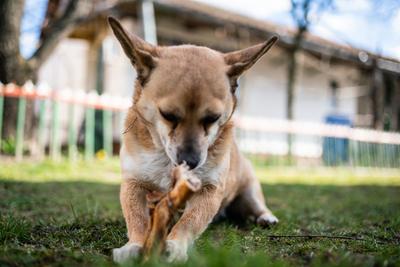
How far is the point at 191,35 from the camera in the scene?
16.8 meters

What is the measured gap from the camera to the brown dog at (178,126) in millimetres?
Answer: 2885

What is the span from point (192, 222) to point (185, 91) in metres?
0.82

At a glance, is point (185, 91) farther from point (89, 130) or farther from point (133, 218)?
point (89, 130)

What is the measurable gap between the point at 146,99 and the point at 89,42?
15.1 meters

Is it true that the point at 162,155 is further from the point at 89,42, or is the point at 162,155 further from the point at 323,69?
the point at 323,69

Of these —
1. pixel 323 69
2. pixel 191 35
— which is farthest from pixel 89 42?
pixel 323 69

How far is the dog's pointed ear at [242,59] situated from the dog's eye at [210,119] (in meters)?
0.44

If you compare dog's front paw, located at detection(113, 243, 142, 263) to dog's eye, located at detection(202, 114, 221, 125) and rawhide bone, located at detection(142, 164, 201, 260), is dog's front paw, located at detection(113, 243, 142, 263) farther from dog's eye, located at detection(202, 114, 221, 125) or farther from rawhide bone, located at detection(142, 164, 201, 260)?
dog's eye, located at detection(202, 114, 221, 125)

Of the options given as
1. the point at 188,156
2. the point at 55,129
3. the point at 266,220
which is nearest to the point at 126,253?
the point at 188,156

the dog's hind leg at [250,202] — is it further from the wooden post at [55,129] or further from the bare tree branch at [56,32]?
the bare tree branch at [56,32]

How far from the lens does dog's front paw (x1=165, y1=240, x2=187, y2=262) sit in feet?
7.97

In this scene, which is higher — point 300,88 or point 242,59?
point 300,88

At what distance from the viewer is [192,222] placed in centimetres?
297

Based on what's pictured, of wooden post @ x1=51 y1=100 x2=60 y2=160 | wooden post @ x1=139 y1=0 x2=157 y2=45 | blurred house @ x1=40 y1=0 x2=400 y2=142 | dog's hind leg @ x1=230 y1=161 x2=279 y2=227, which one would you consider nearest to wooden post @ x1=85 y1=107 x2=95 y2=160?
wooden post @ x1=51 y1=100 x2=60 y2=160
